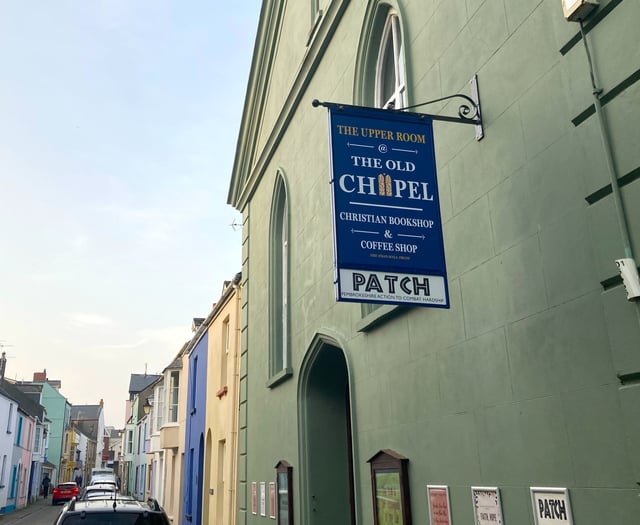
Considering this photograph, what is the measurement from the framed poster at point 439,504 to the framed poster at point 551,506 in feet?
4.10

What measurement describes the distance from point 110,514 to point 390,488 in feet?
10.9

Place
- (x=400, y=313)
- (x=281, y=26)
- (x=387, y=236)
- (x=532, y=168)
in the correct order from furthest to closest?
(x=281, y=26) < (x=400, y=313) < (x=387, y=236) < (x=532, y=168)

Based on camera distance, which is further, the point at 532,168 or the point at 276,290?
the point at 276,290

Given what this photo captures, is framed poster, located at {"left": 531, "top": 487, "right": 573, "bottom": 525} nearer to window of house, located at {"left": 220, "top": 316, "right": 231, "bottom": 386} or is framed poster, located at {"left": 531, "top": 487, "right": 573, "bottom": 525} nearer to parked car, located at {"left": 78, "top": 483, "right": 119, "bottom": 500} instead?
parked car, located at {"left": 78, "top": 483, "right": 119, "bottom": 500}

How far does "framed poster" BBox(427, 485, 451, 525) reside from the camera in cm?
580

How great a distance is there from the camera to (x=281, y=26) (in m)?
13.3

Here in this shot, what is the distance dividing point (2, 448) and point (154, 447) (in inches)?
338

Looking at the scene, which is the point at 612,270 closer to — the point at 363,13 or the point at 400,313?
the point at 400,313

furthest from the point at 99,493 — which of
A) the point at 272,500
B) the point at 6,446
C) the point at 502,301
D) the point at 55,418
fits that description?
the point at 55,418

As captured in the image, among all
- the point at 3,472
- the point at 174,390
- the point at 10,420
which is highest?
the point at 174,390

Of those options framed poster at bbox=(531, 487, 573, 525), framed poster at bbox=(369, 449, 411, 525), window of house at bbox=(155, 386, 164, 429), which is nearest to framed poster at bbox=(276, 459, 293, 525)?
framed poster at bbox=(369, 449, 411, 525)

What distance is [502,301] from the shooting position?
5.23 meters

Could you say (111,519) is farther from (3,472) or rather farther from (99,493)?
(3,472)

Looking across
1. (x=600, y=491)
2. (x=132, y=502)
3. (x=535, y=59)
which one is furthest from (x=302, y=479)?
(x=535, y=59)
